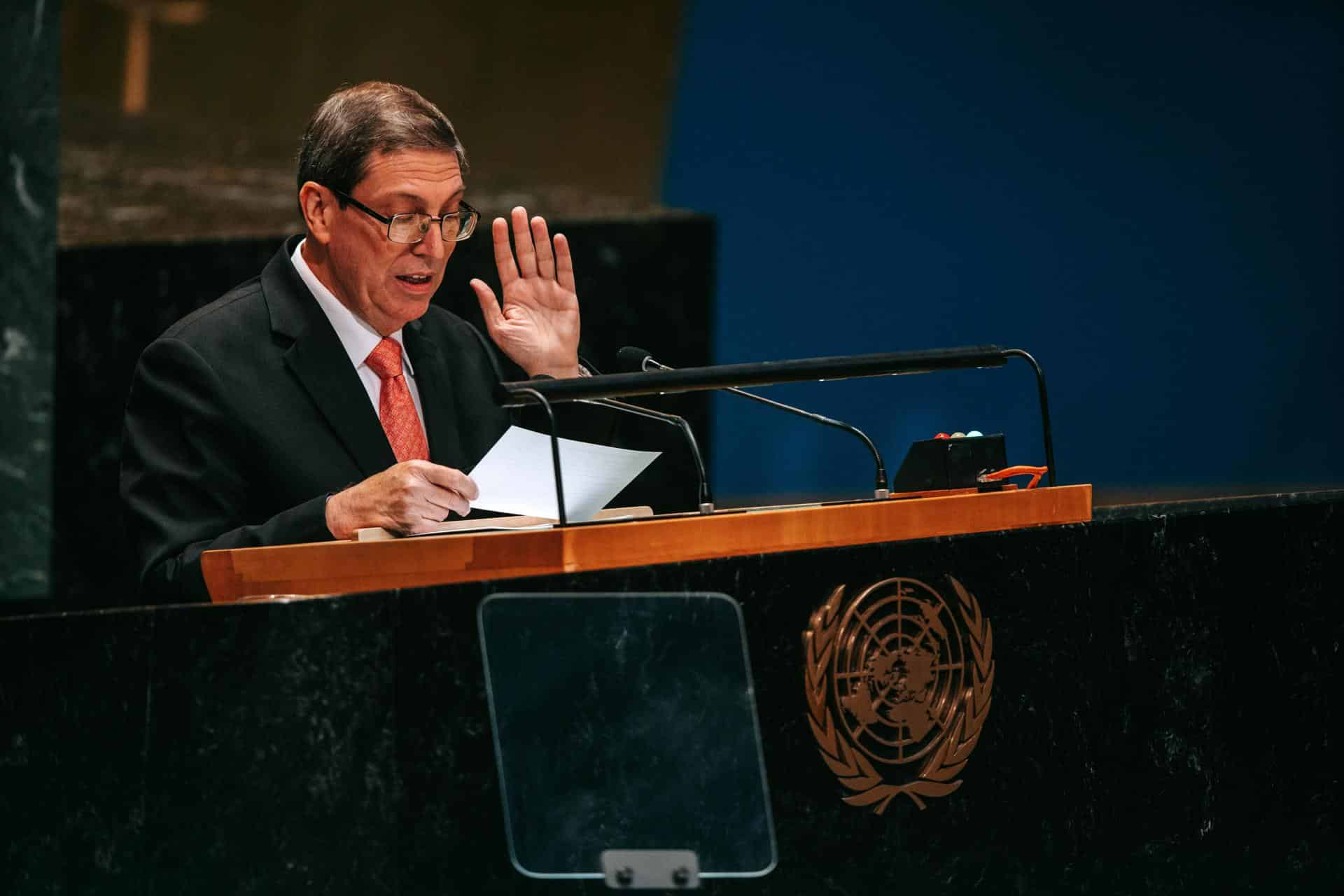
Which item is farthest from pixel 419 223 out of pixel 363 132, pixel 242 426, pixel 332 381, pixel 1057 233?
pixel 1057 233

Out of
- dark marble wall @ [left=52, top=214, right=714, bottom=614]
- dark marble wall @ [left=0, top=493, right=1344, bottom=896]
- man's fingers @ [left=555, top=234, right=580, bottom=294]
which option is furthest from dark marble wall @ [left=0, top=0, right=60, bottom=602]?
dark marble wall @ [left=0, top=493, right=1344, bottom=896]

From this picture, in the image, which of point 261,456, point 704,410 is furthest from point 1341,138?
point 261,456

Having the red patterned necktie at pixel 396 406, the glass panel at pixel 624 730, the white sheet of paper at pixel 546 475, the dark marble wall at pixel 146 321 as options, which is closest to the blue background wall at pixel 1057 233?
the dark marble wall at pixel 146 321

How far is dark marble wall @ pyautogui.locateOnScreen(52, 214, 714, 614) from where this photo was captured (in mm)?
3977

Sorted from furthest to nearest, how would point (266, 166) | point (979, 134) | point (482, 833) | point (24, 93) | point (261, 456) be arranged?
point (266, 166) → point (979, 134) → point (24, 93) → point (261, 456) → point (482, 833)

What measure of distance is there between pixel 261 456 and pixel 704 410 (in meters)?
1.99

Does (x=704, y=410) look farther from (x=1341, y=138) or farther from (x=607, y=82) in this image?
(x=1341, y=138)

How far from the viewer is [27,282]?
3.84 meters

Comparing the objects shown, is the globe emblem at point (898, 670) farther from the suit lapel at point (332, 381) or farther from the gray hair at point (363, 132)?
the gray hair at point (363, 132)

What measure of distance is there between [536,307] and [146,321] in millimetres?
2054

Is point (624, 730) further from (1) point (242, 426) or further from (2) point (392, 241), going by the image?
(2) point (392, 241)

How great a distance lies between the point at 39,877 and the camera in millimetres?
1304

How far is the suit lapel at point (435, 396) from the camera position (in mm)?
2309

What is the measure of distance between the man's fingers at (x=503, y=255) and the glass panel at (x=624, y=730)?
1.02 metres
